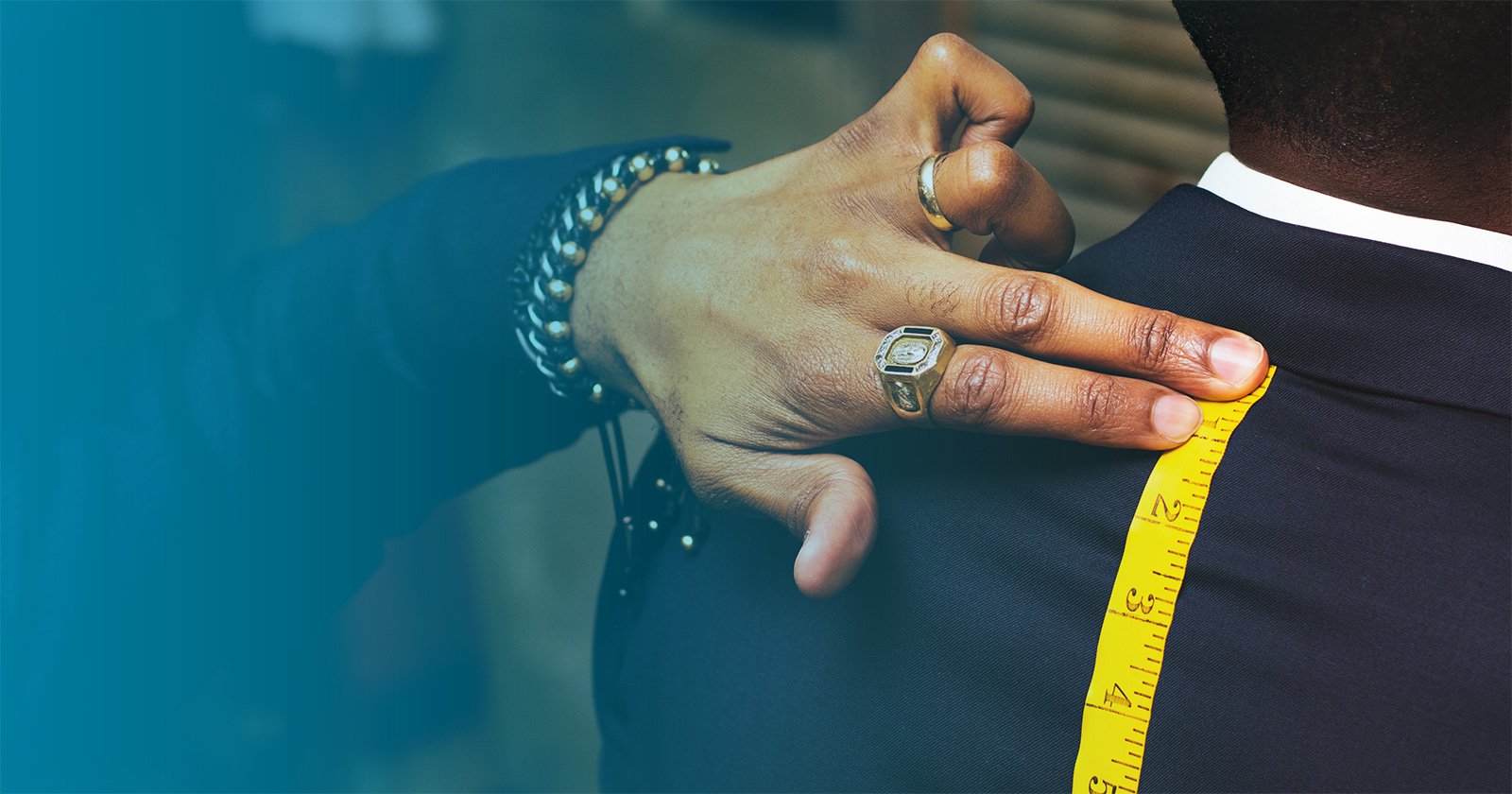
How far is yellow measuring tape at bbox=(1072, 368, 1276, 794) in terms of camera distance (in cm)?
45

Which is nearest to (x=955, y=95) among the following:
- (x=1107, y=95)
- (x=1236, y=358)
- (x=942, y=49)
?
(x=942, y=49)

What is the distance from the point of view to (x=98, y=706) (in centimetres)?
86

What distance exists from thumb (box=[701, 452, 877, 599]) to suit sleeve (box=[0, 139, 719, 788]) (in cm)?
29

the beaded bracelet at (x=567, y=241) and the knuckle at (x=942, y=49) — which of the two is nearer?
the knuckle at (x=942, y=49)

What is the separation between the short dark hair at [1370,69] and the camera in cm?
42

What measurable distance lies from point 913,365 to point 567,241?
13.4 inches

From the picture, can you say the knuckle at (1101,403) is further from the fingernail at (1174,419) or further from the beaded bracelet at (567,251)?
the beaded bracelet at (567,251)

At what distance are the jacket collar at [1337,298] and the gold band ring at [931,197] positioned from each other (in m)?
0.09

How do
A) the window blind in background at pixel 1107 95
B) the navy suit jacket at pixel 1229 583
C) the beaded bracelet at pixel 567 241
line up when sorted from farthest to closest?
the window blind in background at pixel 1107 95 → the beaded bracelet at pixel 567 241 → the navy suit jacket at pixel 1229 583

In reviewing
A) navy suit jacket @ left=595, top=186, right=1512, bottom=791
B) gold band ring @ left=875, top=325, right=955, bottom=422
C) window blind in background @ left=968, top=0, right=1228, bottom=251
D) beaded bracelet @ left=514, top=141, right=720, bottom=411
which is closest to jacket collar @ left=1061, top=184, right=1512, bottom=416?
navy suit jacket @ left=595, top=186, right=1512, bottom=791

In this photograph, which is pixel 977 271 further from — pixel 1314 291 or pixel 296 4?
pixel 296 4

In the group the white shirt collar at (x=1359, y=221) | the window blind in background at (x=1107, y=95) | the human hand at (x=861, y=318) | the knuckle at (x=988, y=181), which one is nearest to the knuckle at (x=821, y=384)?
the human hand at (x=861, y=318)

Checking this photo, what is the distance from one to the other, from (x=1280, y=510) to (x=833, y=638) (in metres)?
0.25

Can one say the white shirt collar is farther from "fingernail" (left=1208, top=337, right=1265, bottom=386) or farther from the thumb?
the thumb
